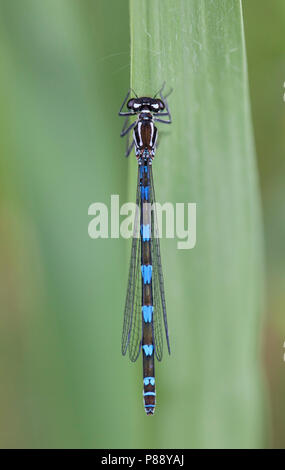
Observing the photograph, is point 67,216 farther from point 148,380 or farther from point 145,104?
point 148,380

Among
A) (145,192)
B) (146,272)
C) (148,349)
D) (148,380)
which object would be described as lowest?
(148,380)

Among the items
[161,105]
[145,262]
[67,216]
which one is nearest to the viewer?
[67,216]

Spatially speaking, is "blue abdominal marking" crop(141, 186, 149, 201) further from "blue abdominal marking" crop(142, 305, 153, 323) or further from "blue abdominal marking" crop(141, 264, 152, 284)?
"blue abdominal marking" crop(142, 305, 153, 323)

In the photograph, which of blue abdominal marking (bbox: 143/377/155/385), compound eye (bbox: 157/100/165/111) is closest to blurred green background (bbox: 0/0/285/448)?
blue abdominal marking (bbox: 143/377/155/385)

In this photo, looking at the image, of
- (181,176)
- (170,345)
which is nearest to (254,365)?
(170,345)

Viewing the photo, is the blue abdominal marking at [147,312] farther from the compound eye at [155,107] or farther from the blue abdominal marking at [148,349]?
the compound eye at [155,107]

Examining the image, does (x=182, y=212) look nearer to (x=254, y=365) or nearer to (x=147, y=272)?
(x=147, y=272)
